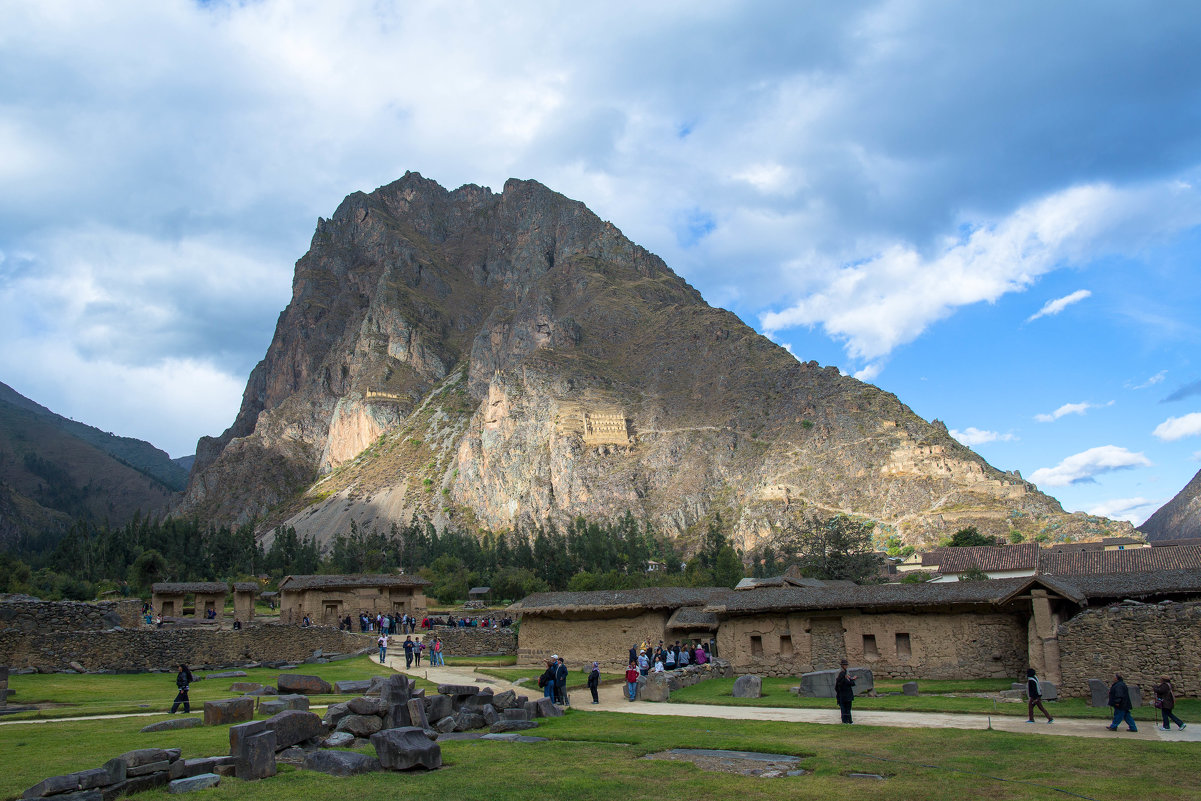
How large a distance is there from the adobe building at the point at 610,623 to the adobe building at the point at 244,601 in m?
21.2

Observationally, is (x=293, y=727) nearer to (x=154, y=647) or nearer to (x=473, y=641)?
(x=154, y=647)

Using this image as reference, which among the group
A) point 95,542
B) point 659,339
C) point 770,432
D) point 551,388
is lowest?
point 95,542

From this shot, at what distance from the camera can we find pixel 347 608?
48.9 m

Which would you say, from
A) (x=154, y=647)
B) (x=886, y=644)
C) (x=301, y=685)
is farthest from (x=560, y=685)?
(x=154, y=647)

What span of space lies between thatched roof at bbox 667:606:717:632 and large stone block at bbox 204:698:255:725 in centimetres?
1874

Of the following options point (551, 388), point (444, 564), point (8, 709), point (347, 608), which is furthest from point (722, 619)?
point (551, 388)

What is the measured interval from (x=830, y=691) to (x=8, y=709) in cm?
2106

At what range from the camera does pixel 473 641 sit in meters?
42.0

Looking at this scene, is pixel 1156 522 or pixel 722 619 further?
pixel 1156 522

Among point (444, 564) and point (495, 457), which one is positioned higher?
point (495, 457)

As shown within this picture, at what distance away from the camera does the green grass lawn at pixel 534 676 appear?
29.5 metres

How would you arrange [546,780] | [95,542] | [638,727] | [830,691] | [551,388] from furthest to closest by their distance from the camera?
[551,388]
[95,542]
[830,691]
[638,727]
[546,780]

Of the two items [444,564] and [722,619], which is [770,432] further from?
[722,619]

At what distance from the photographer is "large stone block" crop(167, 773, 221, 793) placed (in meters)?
11.2
